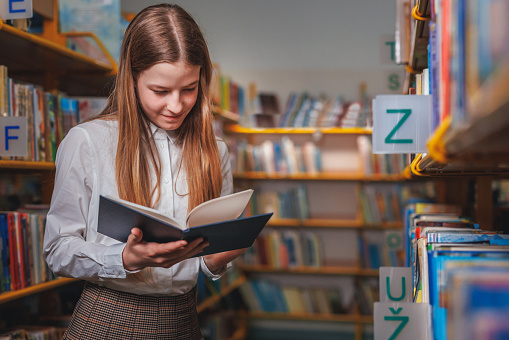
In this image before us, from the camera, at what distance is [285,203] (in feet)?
14.8

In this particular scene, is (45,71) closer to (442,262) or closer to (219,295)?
(442,262)

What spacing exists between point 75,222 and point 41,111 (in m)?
0.95

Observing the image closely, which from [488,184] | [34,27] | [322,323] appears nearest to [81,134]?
[488,184]

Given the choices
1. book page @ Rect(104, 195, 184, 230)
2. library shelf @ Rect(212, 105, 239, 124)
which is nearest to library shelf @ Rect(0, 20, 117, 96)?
book page @ Rect(104, 195, 184, 230)

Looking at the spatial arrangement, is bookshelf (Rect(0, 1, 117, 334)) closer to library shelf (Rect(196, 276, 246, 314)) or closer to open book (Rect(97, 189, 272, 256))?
open book (Rect(97, 189, 272, 256))

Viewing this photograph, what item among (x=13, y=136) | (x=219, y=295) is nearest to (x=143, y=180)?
(x=13, y=136)

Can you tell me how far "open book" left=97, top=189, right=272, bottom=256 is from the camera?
1005 millimetres

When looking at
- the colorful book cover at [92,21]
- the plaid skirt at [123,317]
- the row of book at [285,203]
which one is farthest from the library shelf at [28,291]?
the row of book at [285,203]

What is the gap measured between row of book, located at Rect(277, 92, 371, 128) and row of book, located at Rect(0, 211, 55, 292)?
9.22ft

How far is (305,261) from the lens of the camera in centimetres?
447

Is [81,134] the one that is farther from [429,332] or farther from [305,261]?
[305,261]

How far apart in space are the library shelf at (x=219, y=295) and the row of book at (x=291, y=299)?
0.25ft

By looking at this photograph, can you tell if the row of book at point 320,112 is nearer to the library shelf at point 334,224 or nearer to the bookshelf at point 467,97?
the library shelf at point 334,224

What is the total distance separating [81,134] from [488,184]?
49.3 inches
